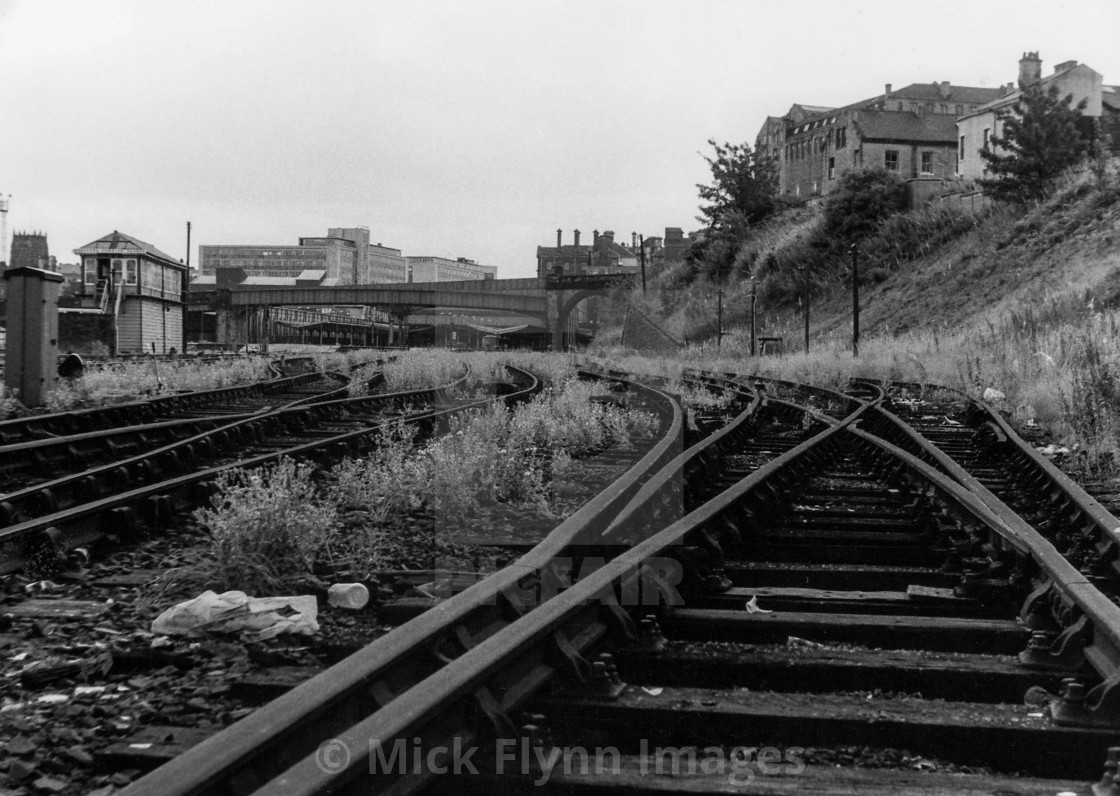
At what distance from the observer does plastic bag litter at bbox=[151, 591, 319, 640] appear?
352 cm

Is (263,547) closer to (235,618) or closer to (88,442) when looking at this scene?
(235,618)

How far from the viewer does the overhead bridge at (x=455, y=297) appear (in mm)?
76812

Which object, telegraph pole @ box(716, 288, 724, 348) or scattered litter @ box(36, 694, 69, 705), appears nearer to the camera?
scattered litter @ box(36, 694, 69, 705)

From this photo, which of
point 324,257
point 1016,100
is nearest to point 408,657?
point 1016,100

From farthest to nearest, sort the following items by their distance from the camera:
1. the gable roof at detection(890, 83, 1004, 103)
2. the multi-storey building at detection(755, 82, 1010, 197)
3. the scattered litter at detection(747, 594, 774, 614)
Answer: the gable roof at detection(890, 83, 1004, 103) → the multi-storey building at detection(755, 82, 1010, 197) → the scattered litter at detection(747, 594, 774, 614)

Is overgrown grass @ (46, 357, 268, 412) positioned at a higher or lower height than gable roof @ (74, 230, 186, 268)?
lower

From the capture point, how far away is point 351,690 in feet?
7.53

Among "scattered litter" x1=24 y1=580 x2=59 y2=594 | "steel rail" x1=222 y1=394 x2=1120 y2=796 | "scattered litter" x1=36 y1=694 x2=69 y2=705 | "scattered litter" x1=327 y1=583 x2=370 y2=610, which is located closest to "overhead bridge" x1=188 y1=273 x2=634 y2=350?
"scattered litter" x1=24 y1=580 x2=59 y2=594

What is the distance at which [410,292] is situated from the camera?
81.1 meters

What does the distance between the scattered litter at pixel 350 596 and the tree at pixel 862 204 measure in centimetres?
4657

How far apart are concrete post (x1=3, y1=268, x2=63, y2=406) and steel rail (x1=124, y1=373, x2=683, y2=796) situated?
11111 millimetres

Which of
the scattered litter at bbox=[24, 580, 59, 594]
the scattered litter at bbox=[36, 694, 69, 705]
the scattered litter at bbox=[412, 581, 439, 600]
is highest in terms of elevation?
the scattered litter at bbox=[412, 581, 439, 600]

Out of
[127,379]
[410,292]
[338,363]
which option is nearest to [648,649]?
[127,379]

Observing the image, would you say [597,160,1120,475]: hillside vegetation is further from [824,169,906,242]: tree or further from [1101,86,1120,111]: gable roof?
[1101,86,1120,111]: gable roof
